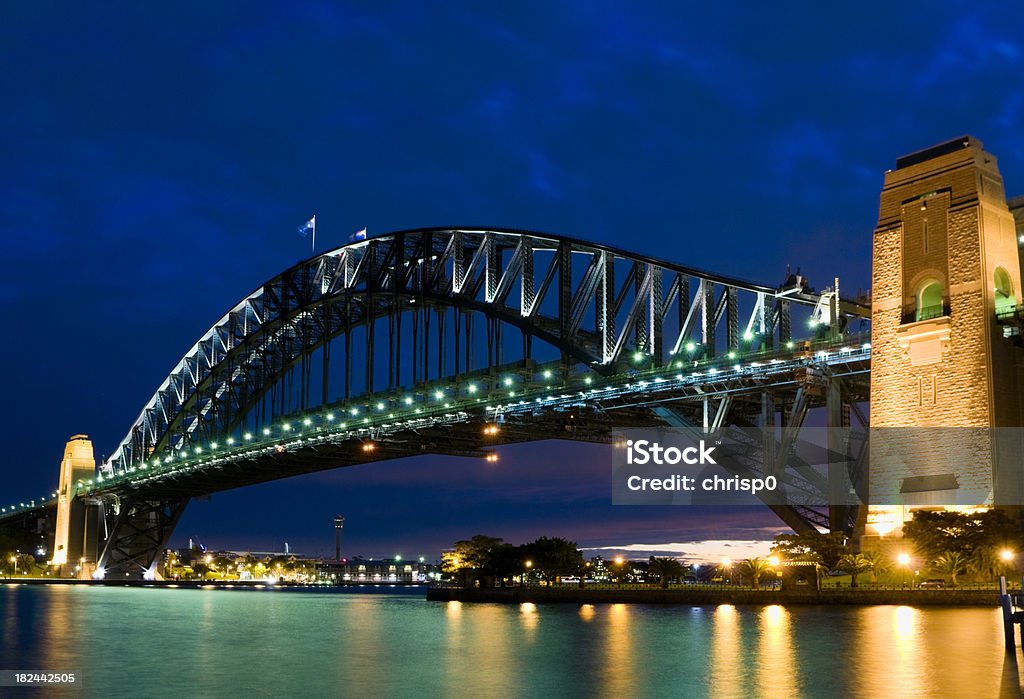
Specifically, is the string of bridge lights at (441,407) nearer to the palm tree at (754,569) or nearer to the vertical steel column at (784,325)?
the vertical steel column at (784,325)

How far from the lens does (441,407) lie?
80.8 meters

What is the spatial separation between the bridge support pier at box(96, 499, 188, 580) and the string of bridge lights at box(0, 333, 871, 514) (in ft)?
34.8

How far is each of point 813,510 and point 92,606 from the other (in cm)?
4343

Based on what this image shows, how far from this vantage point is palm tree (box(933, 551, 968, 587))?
159ft

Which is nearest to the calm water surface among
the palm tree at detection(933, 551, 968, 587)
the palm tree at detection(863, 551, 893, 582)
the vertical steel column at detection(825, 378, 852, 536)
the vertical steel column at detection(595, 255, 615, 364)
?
the palm tree at detection(863, 551, 893, 582)

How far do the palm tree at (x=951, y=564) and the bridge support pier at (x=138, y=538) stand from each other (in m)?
92.2

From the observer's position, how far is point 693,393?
67188mm

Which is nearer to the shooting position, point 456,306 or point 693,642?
point 693,642

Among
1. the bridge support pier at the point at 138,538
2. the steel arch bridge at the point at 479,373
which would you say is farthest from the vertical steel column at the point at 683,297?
the bridge support pier at the point at 138,538

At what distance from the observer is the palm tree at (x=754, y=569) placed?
220 feet

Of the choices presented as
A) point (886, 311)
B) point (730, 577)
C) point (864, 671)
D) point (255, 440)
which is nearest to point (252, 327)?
point (255, 440)

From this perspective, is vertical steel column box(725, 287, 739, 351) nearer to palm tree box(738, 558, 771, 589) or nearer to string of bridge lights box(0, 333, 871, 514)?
string of bridge lights box(0, 333, 871, 514)

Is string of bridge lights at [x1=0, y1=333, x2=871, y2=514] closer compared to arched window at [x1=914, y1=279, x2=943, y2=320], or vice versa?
arched window at [x1=914, y1=279, x2=943, y2=320]

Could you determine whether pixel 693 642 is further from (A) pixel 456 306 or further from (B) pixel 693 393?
(A) pixel 456 306
